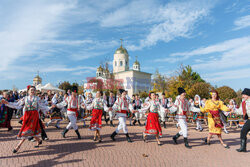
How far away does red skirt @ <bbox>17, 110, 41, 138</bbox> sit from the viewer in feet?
18.4

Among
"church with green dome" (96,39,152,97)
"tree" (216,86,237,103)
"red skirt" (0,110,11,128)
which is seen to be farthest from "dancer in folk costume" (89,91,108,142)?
"church with green dome" (96,39,152,97)

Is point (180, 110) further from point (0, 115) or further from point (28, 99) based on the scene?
point (0, 115)

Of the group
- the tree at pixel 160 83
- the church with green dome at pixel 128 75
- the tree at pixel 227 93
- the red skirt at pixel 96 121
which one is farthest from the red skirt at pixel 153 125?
the church with green dome at pixel 128 75

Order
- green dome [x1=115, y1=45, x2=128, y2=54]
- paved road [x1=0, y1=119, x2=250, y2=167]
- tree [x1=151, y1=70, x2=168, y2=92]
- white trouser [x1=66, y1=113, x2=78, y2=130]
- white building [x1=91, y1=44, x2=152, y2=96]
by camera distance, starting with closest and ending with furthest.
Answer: paved road [x1=0, y1=119, x2=250, y2=167] < white trouser [x1=66, y1=113, x2=78, y2=130] < tree [x1=151, y1=70, x2=168, y2=92] < white building [x1=91, y1=44, x2=152, y2=96] < green dome [x1=115, y1=45, x2=128, y2=54]

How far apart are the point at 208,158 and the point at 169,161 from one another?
4.43 ft

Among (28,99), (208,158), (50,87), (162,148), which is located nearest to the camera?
(208,158)

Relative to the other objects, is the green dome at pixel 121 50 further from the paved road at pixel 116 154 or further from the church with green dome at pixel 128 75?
the paved road at pixel 116 154

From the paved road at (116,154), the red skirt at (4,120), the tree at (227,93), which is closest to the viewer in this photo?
the paved road at (116,154)

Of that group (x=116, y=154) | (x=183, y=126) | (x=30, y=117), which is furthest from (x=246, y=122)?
(x=30, y=117)

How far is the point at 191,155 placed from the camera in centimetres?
574

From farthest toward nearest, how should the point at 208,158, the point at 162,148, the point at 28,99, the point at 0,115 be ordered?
the point at 0,115, the point at 162,148, the point at 28,99, the point at 208,158

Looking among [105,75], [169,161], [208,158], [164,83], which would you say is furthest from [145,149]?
[164,83]

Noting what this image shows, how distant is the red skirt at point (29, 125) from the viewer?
5.61m

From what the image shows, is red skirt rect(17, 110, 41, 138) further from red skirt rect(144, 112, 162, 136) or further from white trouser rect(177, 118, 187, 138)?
white trouser rect(177, 118, 187, 138)
